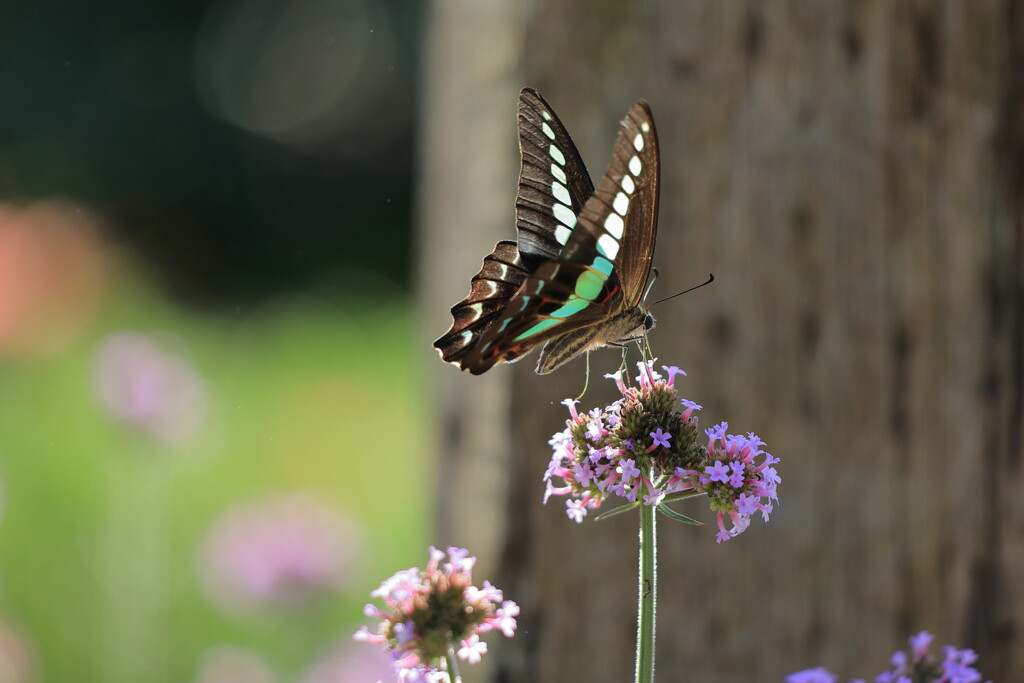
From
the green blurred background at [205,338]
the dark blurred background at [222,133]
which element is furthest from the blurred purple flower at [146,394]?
the dark blurred background at [222,133]

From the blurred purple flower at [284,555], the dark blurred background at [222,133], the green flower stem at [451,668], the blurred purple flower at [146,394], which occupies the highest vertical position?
the dark blurred background at [222,133]

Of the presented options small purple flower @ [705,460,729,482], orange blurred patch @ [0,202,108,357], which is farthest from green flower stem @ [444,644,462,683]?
orange blurred patch @ [0,202,108,357]

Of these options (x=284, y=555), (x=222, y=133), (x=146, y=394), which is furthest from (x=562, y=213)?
(x=222, y=133)

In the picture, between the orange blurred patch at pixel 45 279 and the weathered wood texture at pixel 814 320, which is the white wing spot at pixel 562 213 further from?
the orange blurred patch at pixel 45 279

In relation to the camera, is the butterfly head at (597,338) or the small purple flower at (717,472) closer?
the small purple flower at (717,472)

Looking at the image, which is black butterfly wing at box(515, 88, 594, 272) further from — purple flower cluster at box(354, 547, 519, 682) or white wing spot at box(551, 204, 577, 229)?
purple flower cluster at box(354, 547, 519, 682)

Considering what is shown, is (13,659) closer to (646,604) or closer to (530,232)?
(530,232)
